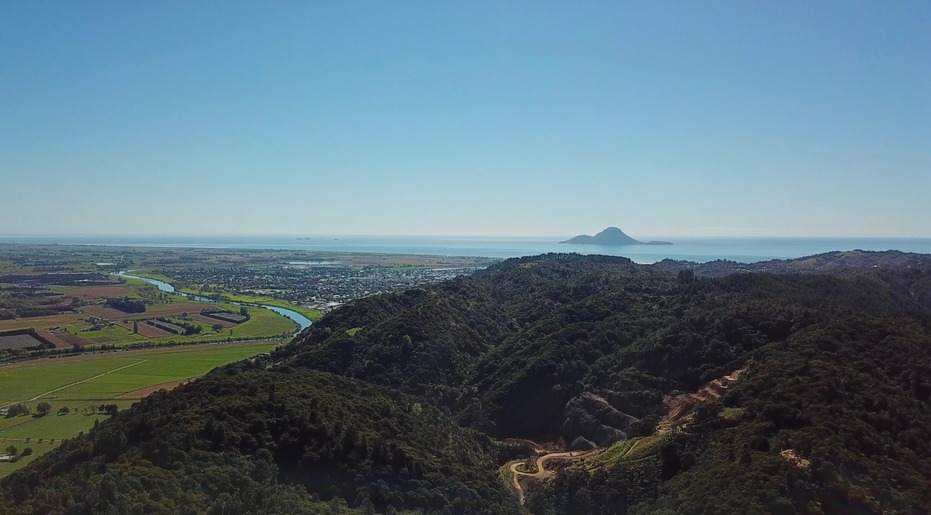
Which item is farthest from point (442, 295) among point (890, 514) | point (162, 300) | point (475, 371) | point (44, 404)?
point (162, 300)

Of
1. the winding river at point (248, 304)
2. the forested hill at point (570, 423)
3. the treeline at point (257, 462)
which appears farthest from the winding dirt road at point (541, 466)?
the winding river at point (248, 304)

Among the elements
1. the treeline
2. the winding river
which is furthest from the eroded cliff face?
the winding river

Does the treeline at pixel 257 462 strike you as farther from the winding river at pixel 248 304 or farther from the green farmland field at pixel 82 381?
the winding river at pixel 248 304

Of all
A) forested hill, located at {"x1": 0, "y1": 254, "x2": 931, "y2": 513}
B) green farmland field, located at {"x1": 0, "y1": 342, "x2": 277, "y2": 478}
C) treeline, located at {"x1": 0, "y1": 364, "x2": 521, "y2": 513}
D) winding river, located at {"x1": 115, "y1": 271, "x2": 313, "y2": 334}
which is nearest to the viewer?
treeline, located at {"x1": 0, "y1": 364, "x2": 521, "y2": 513}

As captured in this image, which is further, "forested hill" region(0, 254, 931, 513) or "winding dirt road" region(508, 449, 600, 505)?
"winding dirt road" region(508, 449, 600, 505)

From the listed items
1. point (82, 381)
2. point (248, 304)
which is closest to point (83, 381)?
point (82, 381)

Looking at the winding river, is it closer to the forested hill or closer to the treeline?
the forested hill
